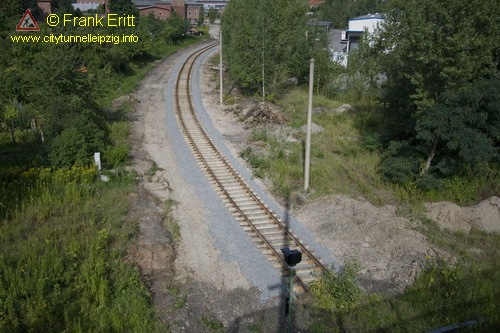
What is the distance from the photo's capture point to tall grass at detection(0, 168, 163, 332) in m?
9.31

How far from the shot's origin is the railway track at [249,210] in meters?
12.0

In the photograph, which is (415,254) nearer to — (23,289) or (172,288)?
(172,288)

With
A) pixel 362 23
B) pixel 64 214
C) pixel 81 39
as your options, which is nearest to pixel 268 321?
pixel 64 214

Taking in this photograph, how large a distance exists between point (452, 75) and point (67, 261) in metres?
13.4

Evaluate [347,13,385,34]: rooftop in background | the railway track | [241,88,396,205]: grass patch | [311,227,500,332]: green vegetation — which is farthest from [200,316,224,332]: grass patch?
[347,13,385,34]: rooftop in background

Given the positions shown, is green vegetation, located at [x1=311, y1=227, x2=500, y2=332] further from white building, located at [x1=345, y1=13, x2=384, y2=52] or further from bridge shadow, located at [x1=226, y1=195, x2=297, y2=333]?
white building, located at [x1=345, y1=13, x2=384, y2=52]

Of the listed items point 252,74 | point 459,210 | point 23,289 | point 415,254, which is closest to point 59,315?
point 23,289

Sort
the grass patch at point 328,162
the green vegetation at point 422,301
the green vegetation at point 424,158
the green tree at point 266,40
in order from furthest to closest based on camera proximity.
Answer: the green tree at point 266,40
the grass patch at point 328,162
the green vegetation at point 424,158
the green vegetation at point 422,301

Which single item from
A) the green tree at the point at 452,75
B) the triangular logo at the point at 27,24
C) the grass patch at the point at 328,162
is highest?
the triangular logo at the point at 27,24

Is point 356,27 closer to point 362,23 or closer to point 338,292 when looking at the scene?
point 362,23

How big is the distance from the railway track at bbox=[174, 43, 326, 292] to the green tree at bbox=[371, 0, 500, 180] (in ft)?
18.5

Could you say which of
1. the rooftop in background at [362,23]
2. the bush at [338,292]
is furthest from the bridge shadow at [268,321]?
the rooftop in background at [362,23]

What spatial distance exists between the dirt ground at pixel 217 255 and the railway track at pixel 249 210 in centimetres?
94

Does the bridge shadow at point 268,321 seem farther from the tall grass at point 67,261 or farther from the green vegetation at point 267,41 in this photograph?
the green vegetation at point 267,41
